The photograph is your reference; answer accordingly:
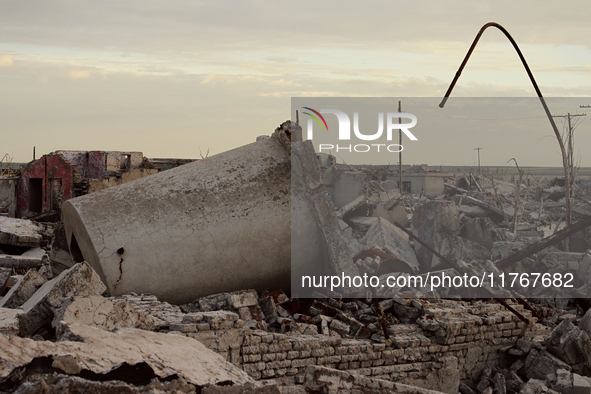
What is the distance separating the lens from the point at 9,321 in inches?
155

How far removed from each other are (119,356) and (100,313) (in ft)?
5.00

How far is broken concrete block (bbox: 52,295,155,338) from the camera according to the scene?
4023 mm

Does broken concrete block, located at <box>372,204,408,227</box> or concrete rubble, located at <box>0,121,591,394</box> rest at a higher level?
broken concrete block, located at <box>372,204,408,227</box>

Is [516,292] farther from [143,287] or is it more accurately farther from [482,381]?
[143,287]

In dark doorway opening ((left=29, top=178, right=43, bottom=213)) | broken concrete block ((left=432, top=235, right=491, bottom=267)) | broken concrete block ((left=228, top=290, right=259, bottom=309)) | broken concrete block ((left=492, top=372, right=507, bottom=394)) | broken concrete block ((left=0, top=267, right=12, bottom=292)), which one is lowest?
broken concrete block ((left=492, top=372, right=507, bottom=394))

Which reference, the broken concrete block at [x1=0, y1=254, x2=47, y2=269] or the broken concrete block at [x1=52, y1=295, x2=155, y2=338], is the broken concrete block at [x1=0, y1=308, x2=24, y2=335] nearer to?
the broken concrete block at [x1=52, y1=295, x2=155, y2=338]

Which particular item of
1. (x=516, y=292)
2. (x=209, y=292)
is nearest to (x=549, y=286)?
(x=516, y=292)

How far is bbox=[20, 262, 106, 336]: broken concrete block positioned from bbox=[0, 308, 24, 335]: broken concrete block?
68mm

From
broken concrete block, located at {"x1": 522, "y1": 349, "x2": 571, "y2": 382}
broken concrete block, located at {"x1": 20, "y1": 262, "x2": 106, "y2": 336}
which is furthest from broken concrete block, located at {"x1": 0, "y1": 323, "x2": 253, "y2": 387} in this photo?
broken concrete block, located at {"x1": 522, "y1": 349, "x2": 571, "y2": 382}

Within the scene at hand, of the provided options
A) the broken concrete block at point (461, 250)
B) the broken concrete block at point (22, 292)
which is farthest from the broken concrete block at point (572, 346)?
the broken concrete block at point (22, 292)

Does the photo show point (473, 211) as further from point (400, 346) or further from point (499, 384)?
point (400, 346)

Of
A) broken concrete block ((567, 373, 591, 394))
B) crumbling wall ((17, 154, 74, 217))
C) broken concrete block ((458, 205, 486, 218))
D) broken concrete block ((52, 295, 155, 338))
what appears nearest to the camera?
broken concrete block ((52, 295, 155, 338))

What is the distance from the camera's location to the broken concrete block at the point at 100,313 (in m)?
4.02

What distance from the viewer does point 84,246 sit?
5.48 m
